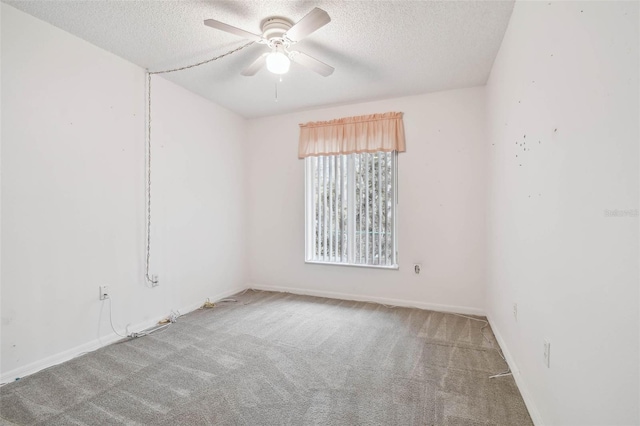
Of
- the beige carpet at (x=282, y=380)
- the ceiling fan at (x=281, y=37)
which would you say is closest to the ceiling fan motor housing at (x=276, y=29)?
the ceiling fan at (x=281, y=37)

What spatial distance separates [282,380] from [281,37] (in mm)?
2419

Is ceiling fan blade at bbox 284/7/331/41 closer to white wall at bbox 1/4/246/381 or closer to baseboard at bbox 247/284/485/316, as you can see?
white wall at bbox 1/4/246/381

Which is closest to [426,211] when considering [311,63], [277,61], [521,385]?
[521,385]

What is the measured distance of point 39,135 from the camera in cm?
209

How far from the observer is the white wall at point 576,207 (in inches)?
33.6

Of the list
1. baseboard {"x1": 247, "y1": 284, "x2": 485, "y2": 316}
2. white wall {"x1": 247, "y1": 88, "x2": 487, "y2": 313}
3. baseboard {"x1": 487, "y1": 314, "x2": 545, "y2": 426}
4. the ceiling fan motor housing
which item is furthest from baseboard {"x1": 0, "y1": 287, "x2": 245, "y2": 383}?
baseboard {"x1": 487, "y1": 314, "x2": 545, "y2": 426}

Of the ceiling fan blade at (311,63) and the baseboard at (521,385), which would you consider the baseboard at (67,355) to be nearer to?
the ceiling fan blade at (311,63)

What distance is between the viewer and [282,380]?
1957 millimetres

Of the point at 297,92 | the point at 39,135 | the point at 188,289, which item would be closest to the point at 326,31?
the point at 297,92

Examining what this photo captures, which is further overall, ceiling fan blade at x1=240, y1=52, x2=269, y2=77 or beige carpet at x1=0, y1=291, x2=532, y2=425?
ceiling fan blade at x1=240, y1=52, x2=269, y2=77

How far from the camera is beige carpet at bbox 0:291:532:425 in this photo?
1.62m

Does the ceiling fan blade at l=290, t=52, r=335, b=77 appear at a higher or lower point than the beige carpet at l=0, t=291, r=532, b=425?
higher

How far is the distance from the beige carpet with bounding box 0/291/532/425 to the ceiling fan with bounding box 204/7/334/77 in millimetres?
2224

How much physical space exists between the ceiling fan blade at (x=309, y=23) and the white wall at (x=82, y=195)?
5.78 ft
